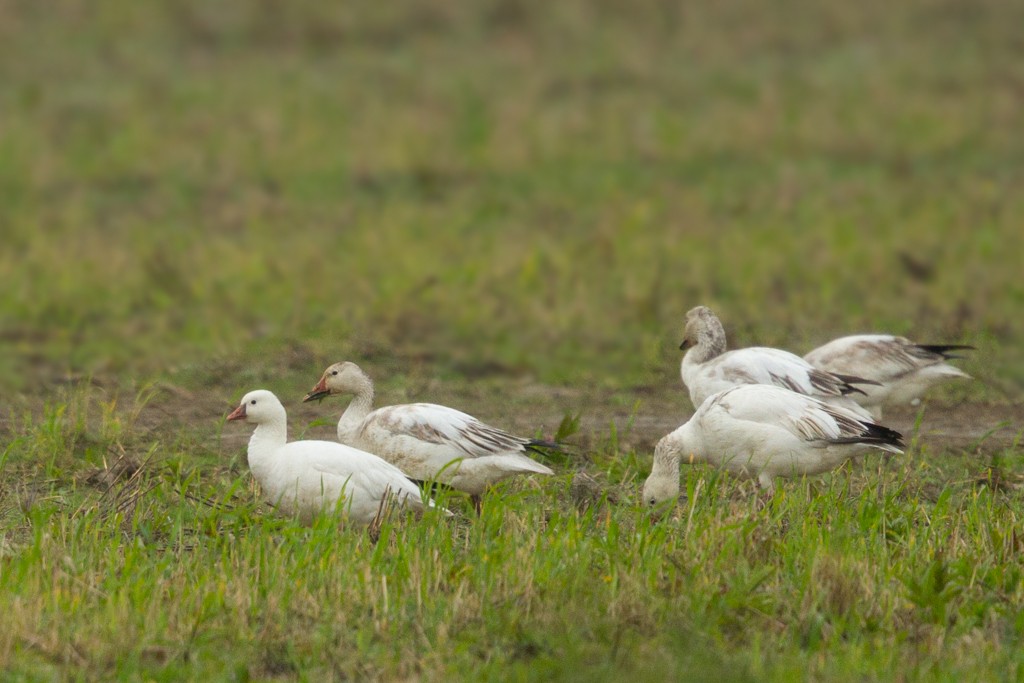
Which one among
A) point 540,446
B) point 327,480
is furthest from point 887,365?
point 327,480

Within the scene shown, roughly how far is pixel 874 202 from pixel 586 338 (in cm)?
532

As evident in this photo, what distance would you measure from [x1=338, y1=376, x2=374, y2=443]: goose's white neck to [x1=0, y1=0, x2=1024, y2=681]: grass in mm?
626

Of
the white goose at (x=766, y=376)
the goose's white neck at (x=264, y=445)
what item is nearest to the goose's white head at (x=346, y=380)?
the goose's white neck at (x=264, y=445)

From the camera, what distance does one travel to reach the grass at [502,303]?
5.79m

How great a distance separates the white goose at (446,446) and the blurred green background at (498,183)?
234 cm

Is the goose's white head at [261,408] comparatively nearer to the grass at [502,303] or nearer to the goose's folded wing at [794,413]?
the grass at [502,303]

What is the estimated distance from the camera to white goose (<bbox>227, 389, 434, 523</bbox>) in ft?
22.8

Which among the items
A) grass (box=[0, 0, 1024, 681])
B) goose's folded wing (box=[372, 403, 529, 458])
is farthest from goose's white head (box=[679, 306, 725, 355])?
goose's folded wing (box=[372, 403, 529, 458])

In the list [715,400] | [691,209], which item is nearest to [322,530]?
[715,400]

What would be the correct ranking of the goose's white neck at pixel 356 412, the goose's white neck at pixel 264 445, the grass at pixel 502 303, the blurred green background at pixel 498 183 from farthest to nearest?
the blurred green background at pixel 498 183
the goose's white neck at pixel 356 412
the goose's white neck at pixel 264 445
the grass at pixel 502 303

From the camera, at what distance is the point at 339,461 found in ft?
22.9

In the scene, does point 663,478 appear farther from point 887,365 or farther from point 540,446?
point 887,365

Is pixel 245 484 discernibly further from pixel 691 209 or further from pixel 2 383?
pixel 691 209

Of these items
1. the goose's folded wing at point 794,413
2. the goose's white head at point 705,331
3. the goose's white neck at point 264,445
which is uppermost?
the goose's white head at point 705,331
